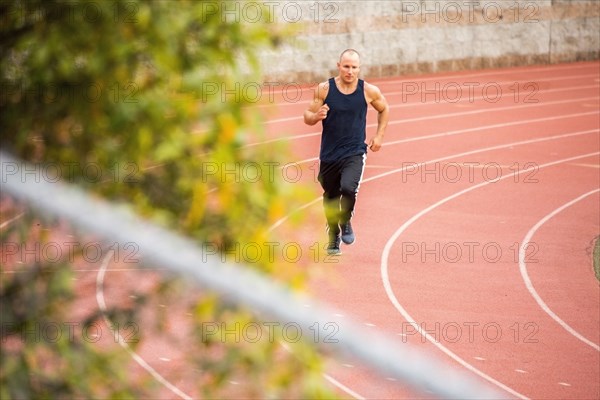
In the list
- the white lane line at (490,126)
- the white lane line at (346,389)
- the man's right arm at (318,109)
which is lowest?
the white lane line at (490,126)

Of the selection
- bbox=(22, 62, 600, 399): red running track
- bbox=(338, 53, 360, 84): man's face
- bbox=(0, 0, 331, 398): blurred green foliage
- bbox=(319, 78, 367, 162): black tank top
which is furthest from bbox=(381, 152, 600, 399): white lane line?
bbox=(0, 0, 331, 398): blurred green foliage

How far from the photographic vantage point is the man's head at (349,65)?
991 centimetres

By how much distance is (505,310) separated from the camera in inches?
361

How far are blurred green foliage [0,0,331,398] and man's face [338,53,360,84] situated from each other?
802 cm

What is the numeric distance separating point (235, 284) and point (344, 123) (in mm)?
8529

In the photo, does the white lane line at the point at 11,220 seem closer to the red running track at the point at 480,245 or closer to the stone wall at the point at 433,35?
the red running track at the point at 480,245

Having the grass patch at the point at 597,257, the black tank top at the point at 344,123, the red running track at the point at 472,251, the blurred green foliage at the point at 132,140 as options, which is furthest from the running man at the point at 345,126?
the blurred green foliage at the point at 132,140

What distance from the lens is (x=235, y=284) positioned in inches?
63.5

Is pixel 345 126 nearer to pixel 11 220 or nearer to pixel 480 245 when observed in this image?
pixel 480 245

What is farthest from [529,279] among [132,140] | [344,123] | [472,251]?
[132,140]

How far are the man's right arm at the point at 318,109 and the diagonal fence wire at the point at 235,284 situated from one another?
791 cm

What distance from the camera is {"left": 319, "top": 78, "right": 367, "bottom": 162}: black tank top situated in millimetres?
10047

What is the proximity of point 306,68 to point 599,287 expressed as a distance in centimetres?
1443

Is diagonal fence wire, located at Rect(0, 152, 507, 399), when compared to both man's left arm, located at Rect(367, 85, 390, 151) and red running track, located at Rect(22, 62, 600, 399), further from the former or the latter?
man's left arm, located at Rect(367, 85, 390, 151)
